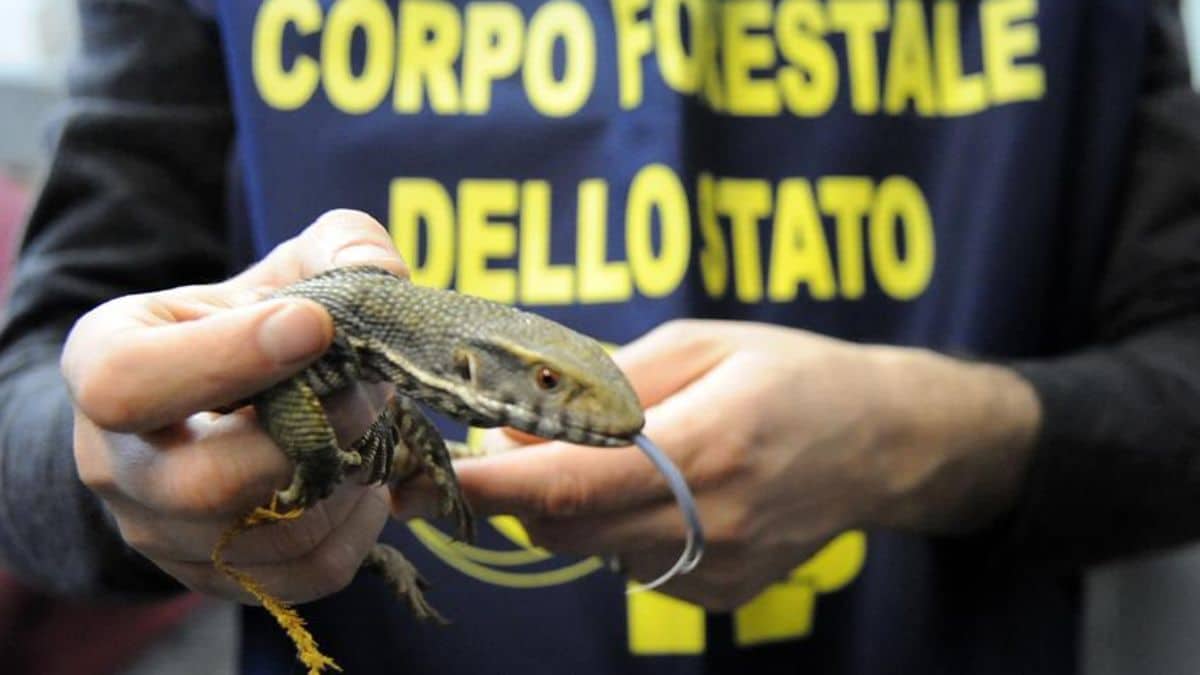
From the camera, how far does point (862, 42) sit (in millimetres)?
592

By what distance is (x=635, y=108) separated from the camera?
1.92ft

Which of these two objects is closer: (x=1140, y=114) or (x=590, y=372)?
(x=590, y=372)

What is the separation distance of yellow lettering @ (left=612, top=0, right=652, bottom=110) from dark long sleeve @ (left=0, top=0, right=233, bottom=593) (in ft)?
0.59

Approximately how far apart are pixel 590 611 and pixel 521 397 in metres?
0.22

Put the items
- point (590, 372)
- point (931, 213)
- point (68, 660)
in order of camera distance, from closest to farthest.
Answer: point (590, 372) → point (931, 213) → point (68, 660)

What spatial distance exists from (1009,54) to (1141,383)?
182mm

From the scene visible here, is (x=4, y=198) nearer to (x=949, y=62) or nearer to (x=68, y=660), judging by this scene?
(x=68, y=660)

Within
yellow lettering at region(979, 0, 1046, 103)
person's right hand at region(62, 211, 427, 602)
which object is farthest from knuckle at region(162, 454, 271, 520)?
yellow lettering at region(979, 0, 1046, 103)

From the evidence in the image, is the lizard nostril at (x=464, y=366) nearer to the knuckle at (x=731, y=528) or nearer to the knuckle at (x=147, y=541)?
the knuckle at (x=147, y=541)

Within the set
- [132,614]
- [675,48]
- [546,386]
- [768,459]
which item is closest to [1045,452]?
[768,459]

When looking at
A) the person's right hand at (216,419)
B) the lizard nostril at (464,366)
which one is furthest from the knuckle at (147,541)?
the lizard nostril at (464,366)

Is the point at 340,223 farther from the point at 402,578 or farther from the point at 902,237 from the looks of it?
the point at 902,237

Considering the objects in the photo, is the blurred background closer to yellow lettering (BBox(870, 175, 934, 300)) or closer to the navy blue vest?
the navy blue vest

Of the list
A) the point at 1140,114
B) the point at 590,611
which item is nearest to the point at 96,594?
the point at 590,611
